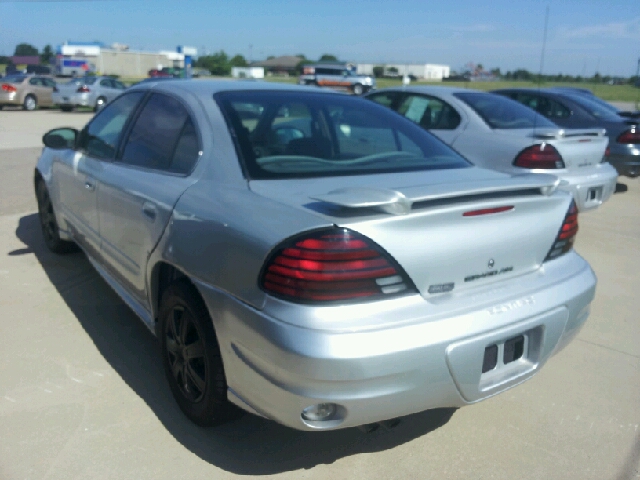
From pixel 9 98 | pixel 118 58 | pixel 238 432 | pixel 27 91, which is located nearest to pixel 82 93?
pixel 27 91

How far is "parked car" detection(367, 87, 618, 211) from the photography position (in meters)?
6.10

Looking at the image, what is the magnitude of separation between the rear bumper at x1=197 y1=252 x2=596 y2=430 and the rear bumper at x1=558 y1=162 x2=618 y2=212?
4.04 metres

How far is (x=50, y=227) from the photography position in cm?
539

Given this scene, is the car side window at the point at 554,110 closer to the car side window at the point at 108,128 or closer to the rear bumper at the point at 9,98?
the car side window at the point at 108,128

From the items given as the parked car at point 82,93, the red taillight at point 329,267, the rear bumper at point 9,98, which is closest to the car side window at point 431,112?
the red taillight at point 329,267

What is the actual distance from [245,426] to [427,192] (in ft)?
4.74

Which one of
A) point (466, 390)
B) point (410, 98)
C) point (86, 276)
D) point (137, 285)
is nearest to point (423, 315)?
point (466, 390)

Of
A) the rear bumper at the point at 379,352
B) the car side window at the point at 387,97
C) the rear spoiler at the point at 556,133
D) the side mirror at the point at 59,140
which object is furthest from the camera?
the car side window at the point at 387,97

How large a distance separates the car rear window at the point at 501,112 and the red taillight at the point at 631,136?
2739 mm

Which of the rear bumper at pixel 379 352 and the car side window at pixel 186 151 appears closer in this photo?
the rear bumper at pixel 379 352

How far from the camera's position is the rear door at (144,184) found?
2.97 metres

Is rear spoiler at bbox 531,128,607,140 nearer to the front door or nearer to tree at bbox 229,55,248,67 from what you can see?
the front door

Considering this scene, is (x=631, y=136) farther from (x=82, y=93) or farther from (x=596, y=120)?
(x=82, y=93)

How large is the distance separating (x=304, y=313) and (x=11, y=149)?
11.5 metres
